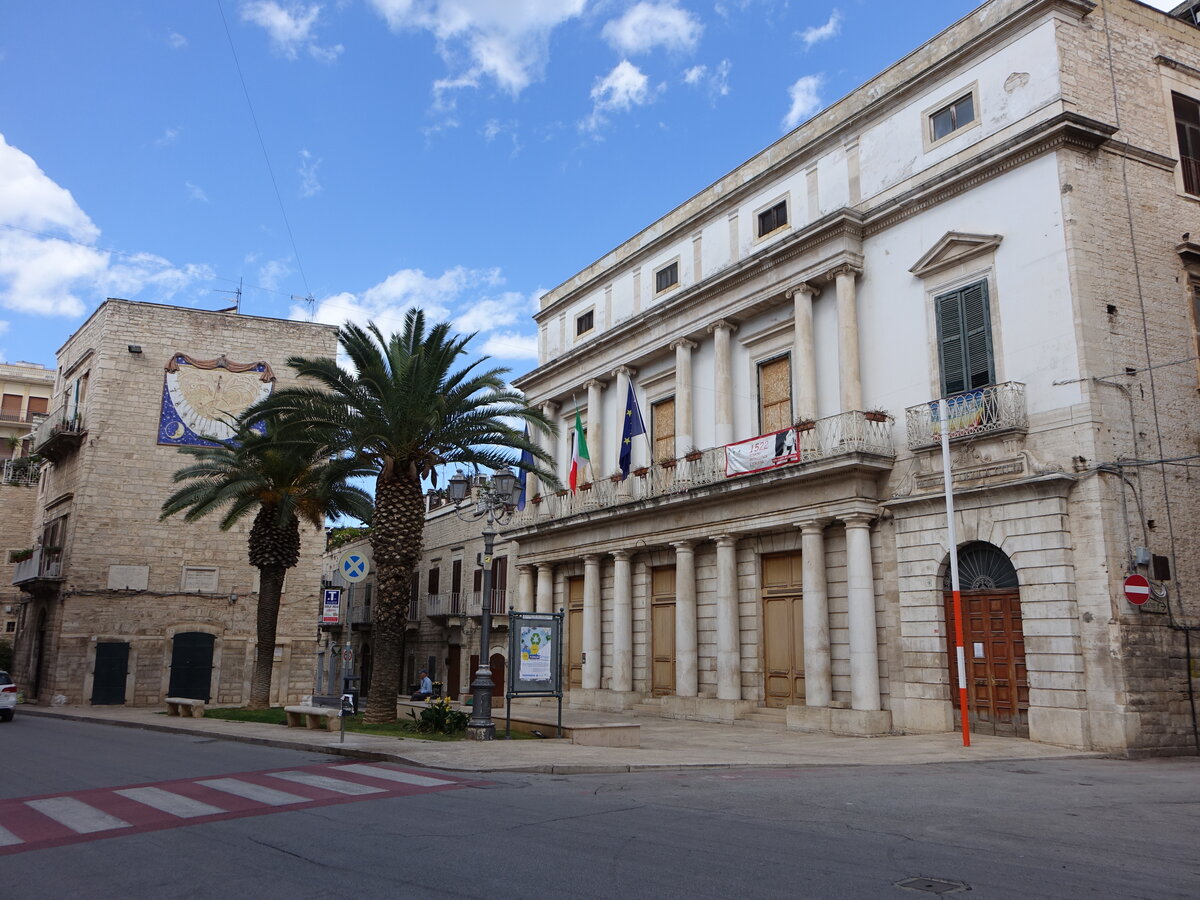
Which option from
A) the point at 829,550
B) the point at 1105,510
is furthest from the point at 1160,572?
the point at 829,550

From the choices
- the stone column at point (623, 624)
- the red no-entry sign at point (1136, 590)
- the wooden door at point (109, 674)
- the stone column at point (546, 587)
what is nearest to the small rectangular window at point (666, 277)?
the stone column at point (623, 624)

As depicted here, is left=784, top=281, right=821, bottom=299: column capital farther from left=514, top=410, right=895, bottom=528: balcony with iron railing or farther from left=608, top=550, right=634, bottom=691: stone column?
left=608, top=550, right=634, bottom=691: stone column

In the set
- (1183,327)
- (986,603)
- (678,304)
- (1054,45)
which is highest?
(1054,45)

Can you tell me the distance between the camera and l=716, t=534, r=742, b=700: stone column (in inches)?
890

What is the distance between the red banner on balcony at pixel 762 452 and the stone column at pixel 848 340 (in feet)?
4.49

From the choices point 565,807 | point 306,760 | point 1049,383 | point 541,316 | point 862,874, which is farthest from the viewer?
point 541,316

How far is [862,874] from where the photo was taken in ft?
20.9

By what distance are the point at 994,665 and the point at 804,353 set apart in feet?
26.2

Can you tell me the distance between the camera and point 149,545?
36219 mm

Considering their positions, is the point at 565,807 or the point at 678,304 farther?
the point at 678,304

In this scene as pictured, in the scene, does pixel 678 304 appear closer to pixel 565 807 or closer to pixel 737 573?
pixel 737 573

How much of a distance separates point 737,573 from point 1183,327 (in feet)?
35.6

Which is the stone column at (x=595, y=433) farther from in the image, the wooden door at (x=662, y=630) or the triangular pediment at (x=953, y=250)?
the triangular pediment at (x=953, y=250)

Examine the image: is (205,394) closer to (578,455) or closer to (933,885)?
(578,455)
